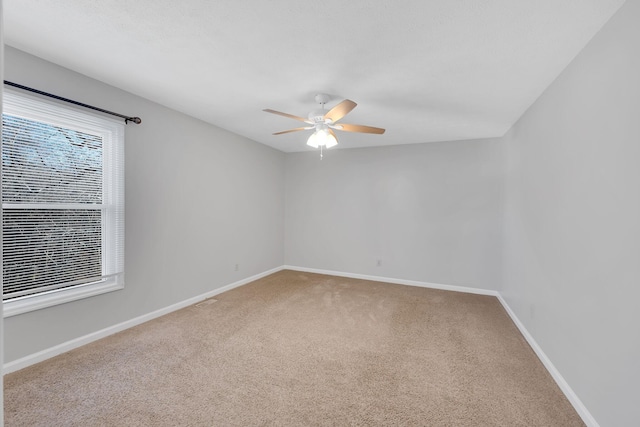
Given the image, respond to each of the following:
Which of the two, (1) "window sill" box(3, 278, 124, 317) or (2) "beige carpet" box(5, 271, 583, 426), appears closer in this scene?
(2) "beige carpet" box(5, 271, 583, 426)

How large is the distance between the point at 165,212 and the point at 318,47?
2492 mm

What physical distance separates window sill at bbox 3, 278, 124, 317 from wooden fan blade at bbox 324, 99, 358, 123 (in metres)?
2.64

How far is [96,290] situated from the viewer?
2.69 meters

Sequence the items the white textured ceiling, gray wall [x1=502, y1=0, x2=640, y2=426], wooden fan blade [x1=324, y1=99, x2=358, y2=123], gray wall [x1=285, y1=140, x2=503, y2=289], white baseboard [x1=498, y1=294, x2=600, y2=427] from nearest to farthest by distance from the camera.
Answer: gray wall [x1=502, y1=0, x2=640, y2=426], the white textured ceiling, white baseboard [x1=498, y1=294, x2=600, y2=427], wooden fan blade [x1=324, y1=99, x2=358, y2=123], gray wall [x1=285, y1=140, x2=503, y2=289]

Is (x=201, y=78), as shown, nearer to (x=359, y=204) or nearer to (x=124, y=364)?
(x=124, y=364)

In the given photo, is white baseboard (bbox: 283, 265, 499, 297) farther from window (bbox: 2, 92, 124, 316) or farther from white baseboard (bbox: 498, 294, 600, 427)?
window (bbox: 2, 92, 124, 316)

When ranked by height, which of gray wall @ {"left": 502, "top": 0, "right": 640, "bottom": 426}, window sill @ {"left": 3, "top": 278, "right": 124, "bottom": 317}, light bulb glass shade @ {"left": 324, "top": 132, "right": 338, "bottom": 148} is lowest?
window sill @ {"left": 3, "top": 278, "right": 124, "bottom": 317}

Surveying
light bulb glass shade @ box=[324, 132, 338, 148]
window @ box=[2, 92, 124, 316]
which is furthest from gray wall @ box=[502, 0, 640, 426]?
window @ box=[2, 92, 124, 316]

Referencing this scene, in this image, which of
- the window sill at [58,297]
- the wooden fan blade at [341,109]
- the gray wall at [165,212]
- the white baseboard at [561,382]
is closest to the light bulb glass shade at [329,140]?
the wooden fan blade at [341,109]

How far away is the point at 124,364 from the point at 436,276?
4.13 m

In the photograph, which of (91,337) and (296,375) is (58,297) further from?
(296,375)

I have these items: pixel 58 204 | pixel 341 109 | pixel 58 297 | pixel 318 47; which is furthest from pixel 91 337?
pixel 318 47

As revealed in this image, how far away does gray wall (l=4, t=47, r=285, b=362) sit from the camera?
2375 millimetres

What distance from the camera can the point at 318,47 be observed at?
6.58 ft
